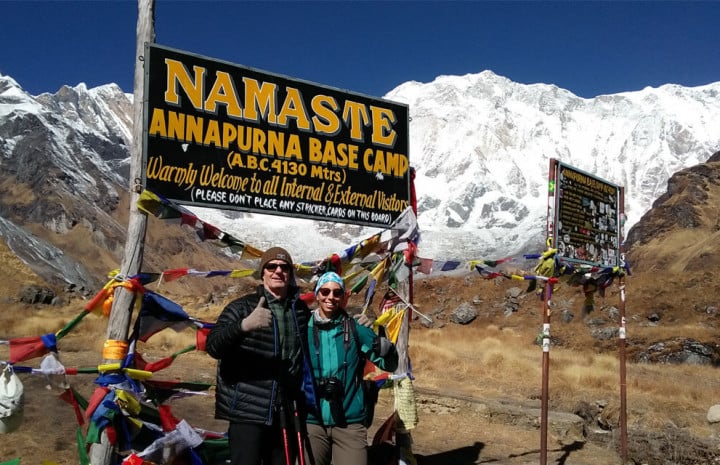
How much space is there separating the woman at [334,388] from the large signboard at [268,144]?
1.77m

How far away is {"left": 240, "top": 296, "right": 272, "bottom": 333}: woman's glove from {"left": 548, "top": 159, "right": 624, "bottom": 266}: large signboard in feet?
15.5

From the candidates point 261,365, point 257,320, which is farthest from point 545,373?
point 257,320

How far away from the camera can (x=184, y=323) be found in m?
5.27

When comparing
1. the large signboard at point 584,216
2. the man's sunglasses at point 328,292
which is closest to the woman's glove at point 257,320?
the man's sunglasses at point 328,292

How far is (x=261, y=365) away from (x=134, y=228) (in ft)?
5.83

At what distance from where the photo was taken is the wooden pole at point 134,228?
480cm

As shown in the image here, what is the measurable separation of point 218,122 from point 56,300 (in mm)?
31017

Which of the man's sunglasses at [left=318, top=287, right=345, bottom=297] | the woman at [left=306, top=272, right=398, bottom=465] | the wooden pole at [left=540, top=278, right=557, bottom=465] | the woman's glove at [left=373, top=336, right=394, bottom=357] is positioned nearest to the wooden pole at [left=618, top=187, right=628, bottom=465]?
the wooden pole at [left=540, top=278, right=557, bottom=465]

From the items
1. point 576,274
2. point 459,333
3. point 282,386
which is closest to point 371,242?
point 282,386

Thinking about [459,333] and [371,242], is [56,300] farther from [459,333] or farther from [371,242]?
[371,242]

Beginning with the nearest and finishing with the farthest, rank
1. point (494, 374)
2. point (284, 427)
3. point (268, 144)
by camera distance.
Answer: point (284, 427) → point (268, 144) → point (494, 374)

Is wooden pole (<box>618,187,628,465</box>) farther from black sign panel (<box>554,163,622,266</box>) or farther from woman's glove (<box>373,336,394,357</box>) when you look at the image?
woman's glove (<box>373,336,394,357</box>)

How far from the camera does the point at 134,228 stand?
5098mm

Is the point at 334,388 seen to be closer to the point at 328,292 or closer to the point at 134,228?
the point at 328,292
